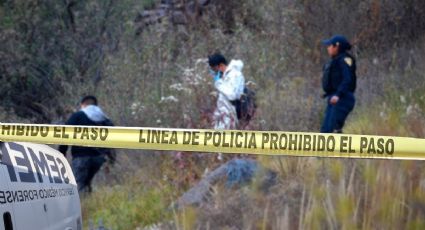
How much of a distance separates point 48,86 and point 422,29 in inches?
288

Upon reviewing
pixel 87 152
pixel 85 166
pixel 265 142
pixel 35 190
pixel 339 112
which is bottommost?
pixel 35 190

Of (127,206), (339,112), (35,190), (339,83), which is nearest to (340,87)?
(339,83)

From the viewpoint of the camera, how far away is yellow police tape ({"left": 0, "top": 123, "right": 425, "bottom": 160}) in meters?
7.08

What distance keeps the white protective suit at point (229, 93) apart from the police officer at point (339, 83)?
1053 millimetres

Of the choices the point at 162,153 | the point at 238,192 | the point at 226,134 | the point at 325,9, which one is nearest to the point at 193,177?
the point at 162,153

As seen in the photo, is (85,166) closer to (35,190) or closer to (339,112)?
(339,112)

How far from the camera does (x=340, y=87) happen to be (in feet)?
43.5

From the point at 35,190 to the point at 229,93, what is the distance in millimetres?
6946

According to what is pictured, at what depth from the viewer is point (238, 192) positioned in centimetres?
1155

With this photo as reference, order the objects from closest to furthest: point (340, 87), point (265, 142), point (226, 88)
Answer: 1. point (265, 142)
2. point (340, 87)
3. point (226, 88)

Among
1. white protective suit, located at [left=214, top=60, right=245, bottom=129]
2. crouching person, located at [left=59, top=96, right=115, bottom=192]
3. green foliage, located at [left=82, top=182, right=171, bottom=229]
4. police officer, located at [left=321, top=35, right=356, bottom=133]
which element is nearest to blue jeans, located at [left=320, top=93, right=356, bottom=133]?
Answer: police officer, located at [left=321, top=35, right=356, bottom=133]

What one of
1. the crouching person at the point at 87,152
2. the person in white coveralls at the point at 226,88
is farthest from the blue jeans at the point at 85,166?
the person in white coveralls at the point at 226,88

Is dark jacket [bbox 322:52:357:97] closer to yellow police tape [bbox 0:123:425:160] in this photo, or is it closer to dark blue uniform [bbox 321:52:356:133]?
dark blue uniform [bbox 321:52:356:133]

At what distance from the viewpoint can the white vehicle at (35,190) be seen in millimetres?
6047
